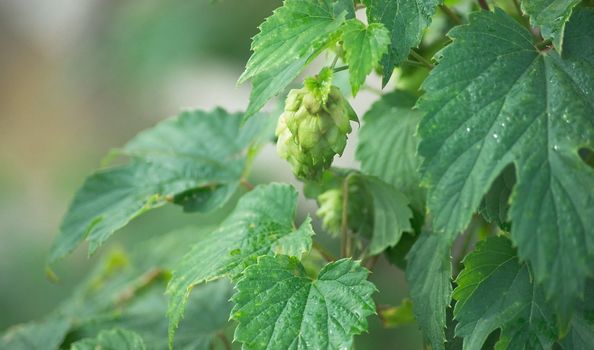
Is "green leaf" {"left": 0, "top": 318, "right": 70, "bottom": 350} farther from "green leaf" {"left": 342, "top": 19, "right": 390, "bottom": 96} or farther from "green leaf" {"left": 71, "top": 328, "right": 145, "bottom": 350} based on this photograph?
"green leaf" {"left": 342, "top": 19, "right": 390, "bottom": 96}

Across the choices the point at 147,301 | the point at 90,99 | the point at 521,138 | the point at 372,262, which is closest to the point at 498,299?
the point at 521,138

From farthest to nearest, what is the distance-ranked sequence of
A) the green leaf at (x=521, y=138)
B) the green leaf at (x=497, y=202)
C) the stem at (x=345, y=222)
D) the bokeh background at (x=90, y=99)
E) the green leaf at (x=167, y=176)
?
the bokeh background at (x=90, y=99), the green leaf at (x=167, y=176), the stem at (x=345, y=222), the green leaf at (x=497, y=202), the green leaf at (x=521, y=138)

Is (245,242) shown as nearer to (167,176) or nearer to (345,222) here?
(345,222)

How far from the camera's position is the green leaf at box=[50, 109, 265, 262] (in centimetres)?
113

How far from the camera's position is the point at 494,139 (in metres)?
0.73

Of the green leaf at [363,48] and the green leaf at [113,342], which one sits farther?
the green leaf at [113,342]

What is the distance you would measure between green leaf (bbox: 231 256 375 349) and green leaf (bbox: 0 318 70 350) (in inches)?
21.7

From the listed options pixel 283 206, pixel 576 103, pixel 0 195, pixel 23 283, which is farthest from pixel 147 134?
pixel 0 195

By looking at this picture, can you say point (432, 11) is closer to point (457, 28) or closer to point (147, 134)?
point (457, 28)

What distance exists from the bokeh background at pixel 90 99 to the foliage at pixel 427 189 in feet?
2.97

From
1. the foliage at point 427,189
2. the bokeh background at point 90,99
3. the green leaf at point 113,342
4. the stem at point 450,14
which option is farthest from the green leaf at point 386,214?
the bokeh background at point 90,99

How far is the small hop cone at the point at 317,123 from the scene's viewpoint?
82 centimetres

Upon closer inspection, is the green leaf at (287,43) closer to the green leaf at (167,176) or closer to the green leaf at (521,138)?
the green leaf at (521,138)

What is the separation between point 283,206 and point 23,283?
2.91 meters
